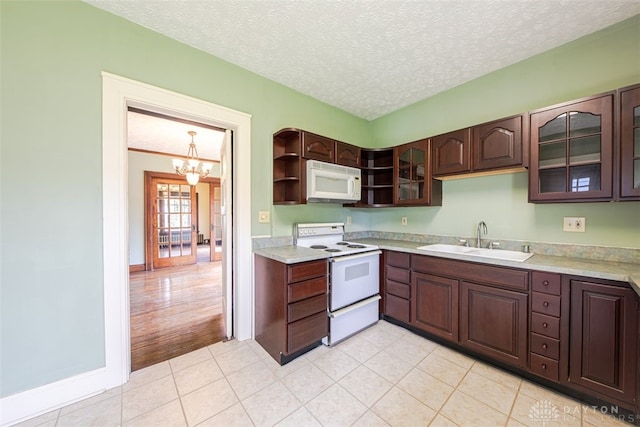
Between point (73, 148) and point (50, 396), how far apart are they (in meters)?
1.57

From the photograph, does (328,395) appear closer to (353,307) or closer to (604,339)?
(353,307)

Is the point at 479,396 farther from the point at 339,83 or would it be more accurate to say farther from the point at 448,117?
the point at 339,83

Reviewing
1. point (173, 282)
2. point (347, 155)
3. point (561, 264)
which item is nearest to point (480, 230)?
point (561, 264)

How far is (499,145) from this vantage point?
1994 mm

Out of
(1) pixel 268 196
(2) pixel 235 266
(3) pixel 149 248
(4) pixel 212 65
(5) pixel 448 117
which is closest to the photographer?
(4) pixel 212 65

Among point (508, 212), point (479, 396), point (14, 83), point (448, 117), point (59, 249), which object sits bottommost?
point (479, 396)

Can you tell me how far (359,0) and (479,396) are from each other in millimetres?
2717

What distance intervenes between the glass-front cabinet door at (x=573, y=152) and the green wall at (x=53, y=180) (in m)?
3.08

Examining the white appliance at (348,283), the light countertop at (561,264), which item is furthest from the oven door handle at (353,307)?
the light countertop at (561,264)

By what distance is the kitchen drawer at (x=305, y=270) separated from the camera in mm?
1868

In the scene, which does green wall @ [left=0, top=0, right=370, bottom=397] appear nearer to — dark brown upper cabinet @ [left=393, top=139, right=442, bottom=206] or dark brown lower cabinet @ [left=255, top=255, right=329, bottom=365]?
dark brown lower cabinet @ [left=255, top=255, right=329, bottom=365]

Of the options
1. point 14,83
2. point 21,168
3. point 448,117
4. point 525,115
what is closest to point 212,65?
point 14,83

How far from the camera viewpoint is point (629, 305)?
1.33 metres

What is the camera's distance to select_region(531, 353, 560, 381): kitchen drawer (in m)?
1.55
